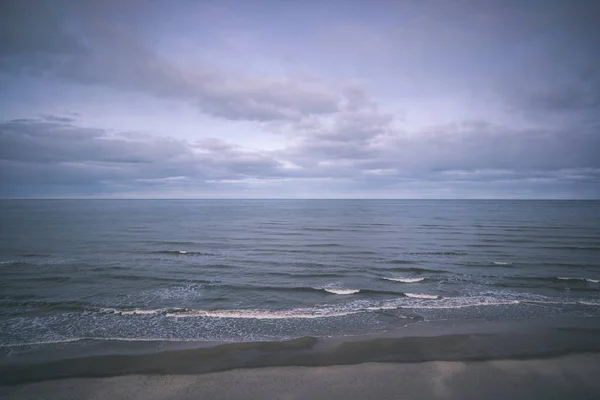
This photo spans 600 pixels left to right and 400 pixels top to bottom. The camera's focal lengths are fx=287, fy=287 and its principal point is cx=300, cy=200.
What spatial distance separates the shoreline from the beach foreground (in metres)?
0.35

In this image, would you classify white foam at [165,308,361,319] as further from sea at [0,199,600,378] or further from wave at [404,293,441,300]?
wave at [404,293,441,300]

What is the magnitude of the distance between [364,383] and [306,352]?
2650mm

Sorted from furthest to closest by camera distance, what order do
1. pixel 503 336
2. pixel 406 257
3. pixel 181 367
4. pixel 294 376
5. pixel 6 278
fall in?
pixel 406 257
pixel 6 278
pixel 503 336
pixel 181 367
pixel 294 376

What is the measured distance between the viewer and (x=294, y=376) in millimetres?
9234

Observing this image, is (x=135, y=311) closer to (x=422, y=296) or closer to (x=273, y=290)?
(x=273, y=290)

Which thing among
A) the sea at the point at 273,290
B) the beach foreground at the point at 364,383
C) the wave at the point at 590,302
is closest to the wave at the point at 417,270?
the sea at the point at 273,290

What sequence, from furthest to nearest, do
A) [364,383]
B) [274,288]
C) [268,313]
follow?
[274,288], [268,313], [364,383]

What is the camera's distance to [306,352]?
35.5 feet

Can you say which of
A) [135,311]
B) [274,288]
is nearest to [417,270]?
[274,288]

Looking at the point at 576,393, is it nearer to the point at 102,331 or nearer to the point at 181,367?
the point at 181,367

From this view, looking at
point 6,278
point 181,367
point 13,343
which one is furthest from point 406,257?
point 6,278

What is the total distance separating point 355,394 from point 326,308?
711 cm

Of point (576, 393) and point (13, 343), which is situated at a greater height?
point (576, 393)

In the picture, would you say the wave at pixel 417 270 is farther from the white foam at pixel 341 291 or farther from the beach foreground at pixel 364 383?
the beach foreground at pixel 364 383
